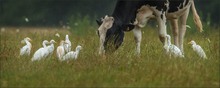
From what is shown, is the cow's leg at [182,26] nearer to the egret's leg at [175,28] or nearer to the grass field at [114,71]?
the egret's leg at [175,28]

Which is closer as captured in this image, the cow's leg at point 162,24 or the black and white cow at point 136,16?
the black and white cow at point 136,16

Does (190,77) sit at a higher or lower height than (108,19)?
lower

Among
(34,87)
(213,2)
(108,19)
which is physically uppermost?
(213,2)

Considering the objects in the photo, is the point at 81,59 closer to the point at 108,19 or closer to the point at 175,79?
the point at 108,19

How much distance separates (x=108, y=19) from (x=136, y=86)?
8.70 feet

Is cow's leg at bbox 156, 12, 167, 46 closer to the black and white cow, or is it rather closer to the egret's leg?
the black and white cow

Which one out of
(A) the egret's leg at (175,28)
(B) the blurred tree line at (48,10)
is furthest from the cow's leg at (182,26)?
(B) the blurred tree line at (48,10)

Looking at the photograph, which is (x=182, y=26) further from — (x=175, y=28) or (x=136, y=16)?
(x=136, y=16)

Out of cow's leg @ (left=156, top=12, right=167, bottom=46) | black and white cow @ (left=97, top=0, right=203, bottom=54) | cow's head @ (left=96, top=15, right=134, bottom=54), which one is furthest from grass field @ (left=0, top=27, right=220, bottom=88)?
cow's leg @ (left=156, top=12, right=167, bottom=46)

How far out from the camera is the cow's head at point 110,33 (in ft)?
32.4

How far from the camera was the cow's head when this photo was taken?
9891 mm

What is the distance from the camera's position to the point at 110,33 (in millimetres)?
10078

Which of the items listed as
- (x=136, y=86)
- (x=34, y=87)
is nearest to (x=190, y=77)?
(x=136, y=86)

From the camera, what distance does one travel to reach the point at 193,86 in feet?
25.4
